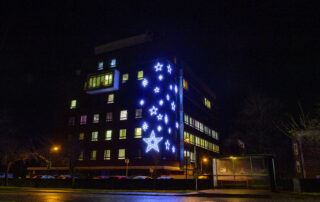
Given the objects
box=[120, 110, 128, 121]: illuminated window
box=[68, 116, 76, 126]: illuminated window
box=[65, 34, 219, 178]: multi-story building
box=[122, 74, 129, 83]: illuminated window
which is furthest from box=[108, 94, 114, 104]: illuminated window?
box=[68, 116, 76, 126]: illuminated window

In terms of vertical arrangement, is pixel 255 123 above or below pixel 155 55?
below

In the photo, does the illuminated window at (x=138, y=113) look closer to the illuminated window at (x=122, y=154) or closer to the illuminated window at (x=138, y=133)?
the illuminated window at (x=138, y=133)

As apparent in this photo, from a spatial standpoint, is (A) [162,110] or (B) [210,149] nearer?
(A) [162,110]

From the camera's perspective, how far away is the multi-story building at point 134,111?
4444 centimetres

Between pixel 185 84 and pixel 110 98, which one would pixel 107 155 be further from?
pixel 185 84

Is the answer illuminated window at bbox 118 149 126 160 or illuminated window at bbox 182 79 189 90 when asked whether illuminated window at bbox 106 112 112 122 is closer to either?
illuminated window at bbox 118 149 126 160

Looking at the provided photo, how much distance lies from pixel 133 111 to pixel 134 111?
7.4 inches

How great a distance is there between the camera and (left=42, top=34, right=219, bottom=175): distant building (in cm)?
4444

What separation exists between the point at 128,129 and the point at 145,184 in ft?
66.7

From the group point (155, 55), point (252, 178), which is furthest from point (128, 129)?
point (252, 178)

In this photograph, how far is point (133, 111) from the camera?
155ft

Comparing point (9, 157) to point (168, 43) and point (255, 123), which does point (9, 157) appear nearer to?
point (168, 43)

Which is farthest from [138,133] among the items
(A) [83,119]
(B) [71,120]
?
(B) [71,120]

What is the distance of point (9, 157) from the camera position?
136 ft
